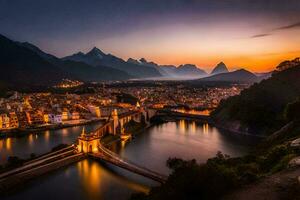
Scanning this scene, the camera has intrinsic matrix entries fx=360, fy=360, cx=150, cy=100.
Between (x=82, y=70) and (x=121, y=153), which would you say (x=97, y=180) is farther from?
(x=82, y=70)

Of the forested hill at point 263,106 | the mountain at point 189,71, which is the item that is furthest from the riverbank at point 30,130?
the mountain at point 189,71

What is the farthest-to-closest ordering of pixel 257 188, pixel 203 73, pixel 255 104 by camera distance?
pixel 203 73 → pixel 255 104 → pixel 257 188

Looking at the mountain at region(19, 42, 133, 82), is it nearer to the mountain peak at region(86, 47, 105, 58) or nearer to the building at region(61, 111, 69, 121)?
the mountain peak at region(86, 47, 105, 58)

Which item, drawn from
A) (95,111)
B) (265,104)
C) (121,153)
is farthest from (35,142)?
(265,104)

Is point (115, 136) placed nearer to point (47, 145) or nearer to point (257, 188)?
point (47, 145)

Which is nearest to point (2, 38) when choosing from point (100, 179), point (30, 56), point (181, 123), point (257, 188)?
point (30, 56)

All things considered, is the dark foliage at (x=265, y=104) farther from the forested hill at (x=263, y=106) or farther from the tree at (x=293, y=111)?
the tree at (x=293, y=111)

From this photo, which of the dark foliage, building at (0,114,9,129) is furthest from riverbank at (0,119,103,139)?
the dark foliage
